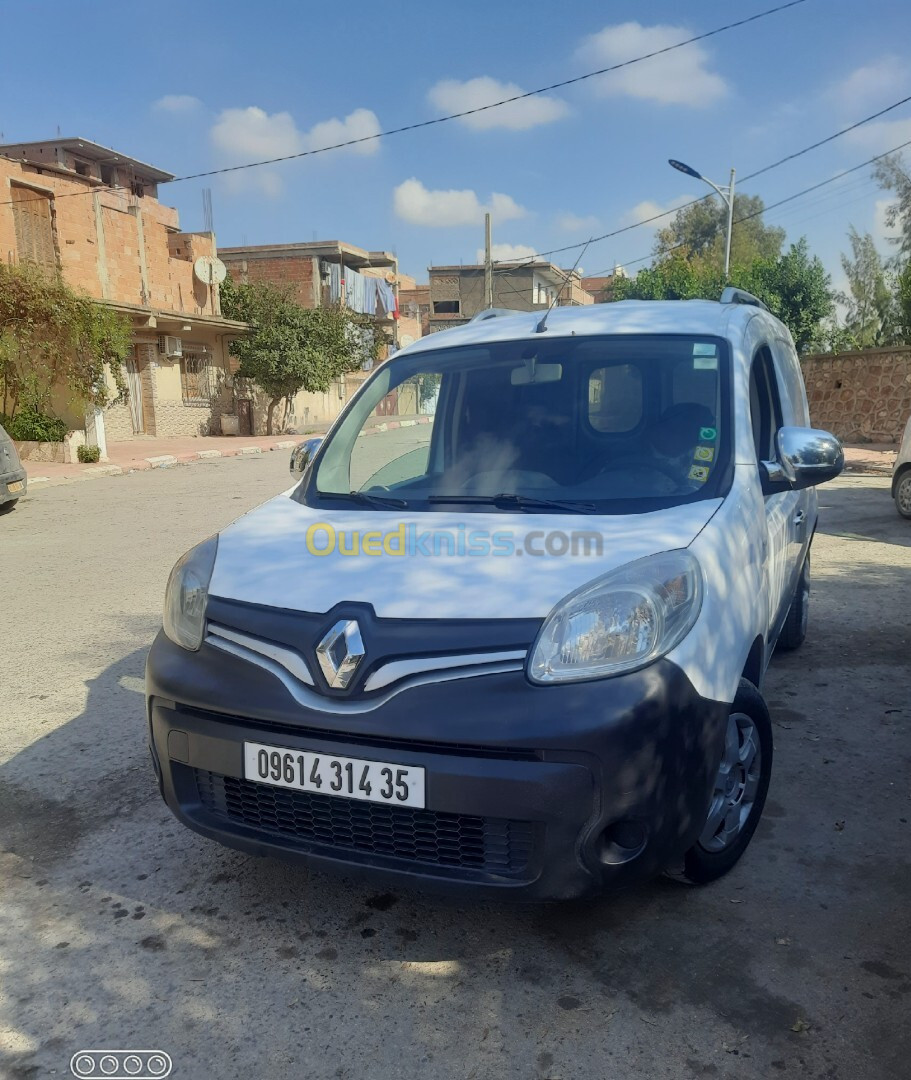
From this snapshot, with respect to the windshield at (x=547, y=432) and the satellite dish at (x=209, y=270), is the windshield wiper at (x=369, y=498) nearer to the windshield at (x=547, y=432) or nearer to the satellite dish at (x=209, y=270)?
the windshield at (x=547, y=432)

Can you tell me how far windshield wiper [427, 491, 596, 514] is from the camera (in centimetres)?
295

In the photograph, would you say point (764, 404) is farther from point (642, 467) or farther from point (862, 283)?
point (862, 283)

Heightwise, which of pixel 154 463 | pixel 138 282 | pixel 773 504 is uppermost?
pixel 138 282

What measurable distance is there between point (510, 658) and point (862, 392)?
2004cm

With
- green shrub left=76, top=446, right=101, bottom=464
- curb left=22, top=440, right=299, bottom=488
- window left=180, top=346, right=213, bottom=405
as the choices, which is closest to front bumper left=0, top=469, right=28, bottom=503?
curb left=22, top=440, right=299, bottom=488

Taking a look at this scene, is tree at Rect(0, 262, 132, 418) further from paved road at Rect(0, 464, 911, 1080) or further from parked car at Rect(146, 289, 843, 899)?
parked car at Rect(146, 289, 843, 899)

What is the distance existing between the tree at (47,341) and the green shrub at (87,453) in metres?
0.96

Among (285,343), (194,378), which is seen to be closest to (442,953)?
(285,343)

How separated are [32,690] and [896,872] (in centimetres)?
416

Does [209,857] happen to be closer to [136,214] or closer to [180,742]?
[180,742]

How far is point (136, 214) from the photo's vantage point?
2684 centimetres

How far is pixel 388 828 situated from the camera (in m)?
2.40

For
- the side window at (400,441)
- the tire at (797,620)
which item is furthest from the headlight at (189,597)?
the tire at (797,620)

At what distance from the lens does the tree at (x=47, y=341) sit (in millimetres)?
17594
